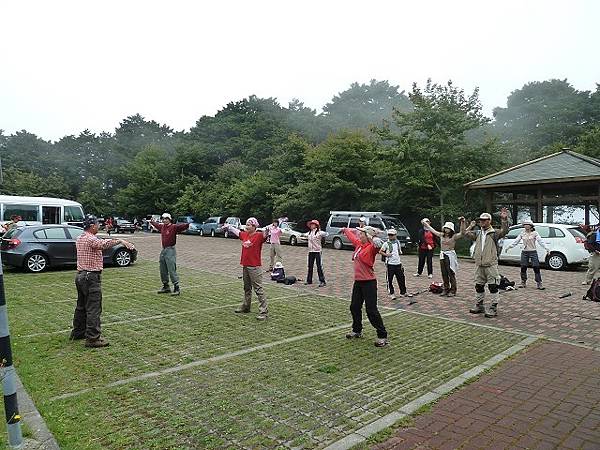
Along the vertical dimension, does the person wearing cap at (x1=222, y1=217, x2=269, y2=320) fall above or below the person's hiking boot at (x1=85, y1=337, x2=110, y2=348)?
above

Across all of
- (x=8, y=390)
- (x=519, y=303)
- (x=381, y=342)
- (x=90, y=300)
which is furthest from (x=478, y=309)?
(x=8, y=390)

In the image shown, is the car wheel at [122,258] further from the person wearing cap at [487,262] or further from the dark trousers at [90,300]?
the person wearing cap at [487,262]

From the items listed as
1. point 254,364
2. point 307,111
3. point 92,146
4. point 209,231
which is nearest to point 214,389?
point 254,364

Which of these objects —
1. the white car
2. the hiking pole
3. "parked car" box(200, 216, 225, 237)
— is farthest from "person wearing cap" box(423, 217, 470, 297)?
"parked car" box(200, 216, 225, 237)

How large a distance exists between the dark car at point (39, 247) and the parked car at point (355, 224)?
39.5 feet

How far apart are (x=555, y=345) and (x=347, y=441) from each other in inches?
166

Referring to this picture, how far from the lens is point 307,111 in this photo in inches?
2267

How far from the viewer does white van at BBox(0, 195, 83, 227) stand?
20.5m

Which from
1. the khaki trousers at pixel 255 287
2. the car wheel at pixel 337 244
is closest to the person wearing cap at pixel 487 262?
the khaki trousers at pixel 255 287

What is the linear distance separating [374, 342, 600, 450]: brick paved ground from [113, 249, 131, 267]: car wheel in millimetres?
12917

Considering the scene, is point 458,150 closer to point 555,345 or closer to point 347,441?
point 555,345

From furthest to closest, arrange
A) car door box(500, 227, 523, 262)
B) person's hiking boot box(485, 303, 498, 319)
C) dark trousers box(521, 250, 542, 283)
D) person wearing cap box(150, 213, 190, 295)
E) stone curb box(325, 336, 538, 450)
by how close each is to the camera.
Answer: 1. car door box(500, 227, 523, 262)
2. dark trousers box(521, 250, 542, 283)
3. person wearing cap box(150, 213, 190, 295)
4. person's hiking boot box(485, 303, 498, 319)
5. stone curb box(325, 336, 538, 450)

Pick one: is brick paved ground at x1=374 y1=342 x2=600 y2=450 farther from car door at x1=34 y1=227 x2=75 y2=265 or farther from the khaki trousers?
car door at x1=34 y1=227 x2=75 y2=265

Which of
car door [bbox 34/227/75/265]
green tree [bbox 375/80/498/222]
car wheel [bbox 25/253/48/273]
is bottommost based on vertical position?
car wheel [bbox 25/253/48/273]
